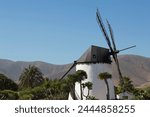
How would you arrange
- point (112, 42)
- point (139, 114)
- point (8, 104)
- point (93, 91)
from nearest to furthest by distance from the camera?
point (139, 114)
point (8, 104)
point (93, 91)
point (112, 42)

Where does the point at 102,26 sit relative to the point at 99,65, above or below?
above

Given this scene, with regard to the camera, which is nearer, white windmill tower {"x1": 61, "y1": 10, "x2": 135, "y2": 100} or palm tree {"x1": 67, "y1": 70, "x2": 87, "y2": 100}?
palm tree {"x1": 67, "y1": 70, "x2": 87, "y2": 100}

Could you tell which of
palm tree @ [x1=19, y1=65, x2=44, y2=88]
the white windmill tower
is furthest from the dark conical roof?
palm tree @ [x1=19, y1=65, x2=44, y2=88]

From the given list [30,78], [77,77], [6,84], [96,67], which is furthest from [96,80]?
[6,84]

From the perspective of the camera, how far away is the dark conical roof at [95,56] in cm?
4590

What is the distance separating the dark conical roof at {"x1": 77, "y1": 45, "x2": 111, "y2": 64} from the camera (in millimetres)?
45903

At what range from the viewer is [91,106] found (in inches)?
416

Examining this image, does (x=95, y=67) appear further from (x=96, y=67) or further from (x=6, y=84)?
(x=6, y=84)

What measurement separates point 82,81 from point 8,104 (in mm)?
35127

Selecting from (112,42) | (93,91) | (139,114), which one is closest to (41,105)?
(139,114)

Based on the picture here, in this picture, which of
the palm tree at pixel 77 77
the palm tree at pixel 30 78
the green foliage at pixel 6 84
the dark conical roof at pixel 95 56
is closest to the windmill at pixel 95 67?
the dark conical roof at pixel 95 56

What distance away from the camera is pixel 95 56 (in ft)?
151

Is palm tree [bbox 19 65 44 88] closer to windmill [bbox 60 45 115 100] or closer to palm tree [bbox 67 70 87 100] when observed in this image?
windmill [bbox 60 45 115 100]

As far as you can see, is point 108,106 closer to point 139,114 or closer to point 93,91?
point 139,114
